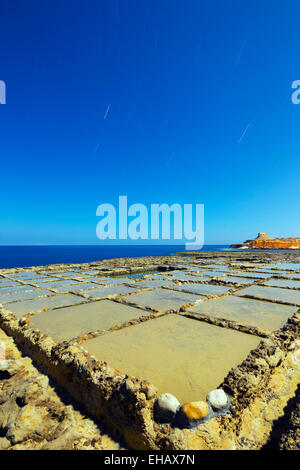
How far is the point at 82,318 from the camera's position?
164 inches

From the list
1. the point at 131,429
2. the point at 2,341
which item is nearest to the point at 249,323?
the point at 131,429

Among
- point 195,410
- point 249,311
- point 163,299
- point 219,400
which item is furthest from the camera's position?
point 163,299

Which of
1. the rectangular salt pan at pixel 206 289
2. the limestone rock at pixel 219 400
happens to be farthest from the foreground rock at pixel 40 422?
the rectangular salt pan at pixel 206 289

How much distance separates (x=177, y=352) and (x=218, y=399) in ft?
3.30

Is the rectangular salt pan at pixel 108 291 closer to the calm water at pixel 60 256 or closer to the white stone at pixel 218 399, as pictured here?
the white stone at pixel 218 399

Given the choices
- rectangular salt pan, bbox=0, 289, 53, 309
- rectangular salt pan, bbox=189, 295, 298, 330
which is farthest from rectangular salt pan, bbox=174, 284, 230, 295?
rectangular salt pan, bbox=0, 289, 53, 309

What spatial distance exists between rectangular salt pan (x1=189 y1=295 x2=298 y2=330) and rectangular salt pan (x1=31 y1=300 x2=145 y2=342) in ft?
4.67

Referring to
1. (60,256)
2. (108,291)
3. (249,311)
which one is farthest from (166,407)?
(60,256)

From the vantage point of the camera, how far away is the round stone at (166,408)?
1.71 meters

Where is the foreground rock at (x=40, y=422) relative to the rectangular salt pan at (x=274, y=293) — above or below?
below

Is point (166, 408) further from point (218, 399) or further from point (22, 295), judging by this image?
point (22, 295)

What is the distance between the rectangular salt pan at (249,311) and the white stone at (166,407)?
234cm
